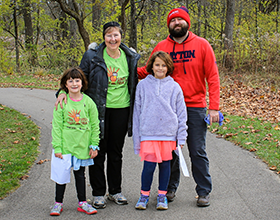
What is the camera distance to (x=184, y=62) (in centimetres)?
391

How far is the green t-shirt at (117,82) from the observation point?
379 centimetres

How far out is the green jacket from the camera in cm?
358

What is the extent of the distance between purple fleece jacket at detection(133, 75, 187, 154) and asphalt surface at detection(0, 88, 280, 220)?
0.87m

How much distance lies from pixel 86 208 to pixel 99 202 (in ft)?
0.65

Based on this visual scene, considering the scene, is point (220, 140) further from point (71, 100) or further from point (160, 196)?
point (71, 100)

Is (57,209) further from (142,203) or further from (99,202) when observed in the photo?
(142,203)

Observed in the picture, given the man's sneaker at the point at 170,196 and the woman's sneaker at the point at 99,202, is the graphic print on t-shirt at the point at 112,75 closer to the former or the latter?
the woman's sneaker at the point at 99,202

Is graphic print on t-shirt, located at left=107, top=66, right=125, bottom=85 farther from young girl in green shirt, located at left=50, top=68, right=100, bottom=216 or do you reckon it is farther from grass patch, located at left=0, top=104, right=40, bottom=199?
grass patch, located at left=0, top=104, right=40, bottom=199

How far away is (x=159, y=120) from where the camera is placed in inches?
143

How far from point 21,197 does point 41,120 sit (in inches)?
192

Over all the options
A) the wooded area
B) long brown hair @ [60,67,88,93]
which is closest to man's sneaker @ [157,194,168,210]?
long brown hair @ [60,67,88,93]

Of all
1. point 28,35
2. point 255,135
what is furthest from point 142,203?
point 28,35

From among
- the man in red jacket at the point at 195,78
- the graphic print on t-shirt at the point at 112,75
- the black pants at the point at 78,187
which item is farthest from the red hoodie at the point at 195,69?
the black pants at the point at 78,187

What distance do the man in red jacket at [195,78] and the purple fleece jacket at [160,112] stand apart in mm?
256
